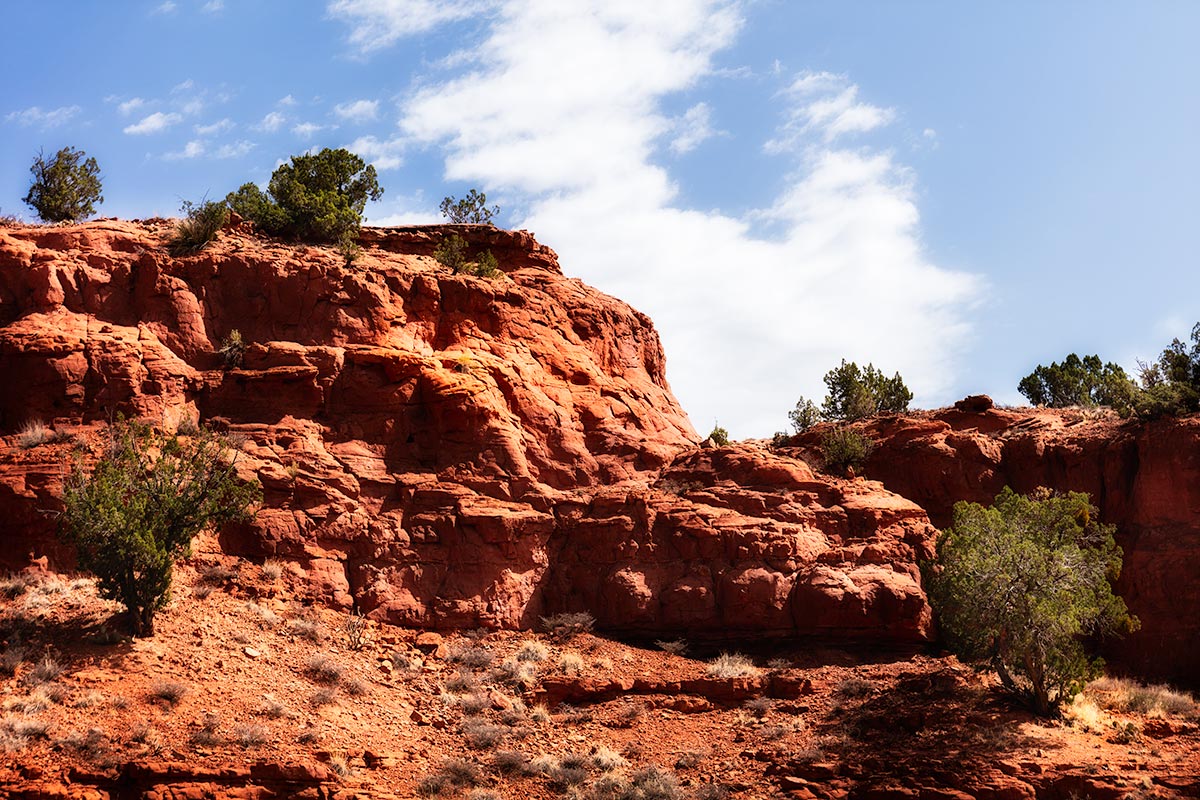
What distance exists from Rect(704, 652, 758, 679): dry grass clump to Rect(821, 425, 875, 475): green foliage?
799 centimetres

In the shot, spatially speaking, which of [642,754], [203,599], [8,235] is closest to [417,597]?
[203,599]

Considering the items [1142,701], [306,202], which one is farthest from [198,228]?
[1142,701]

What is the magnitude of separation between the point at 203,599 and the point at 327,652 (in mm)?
2558

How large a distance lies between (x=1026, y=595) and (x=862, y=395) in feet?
45.9

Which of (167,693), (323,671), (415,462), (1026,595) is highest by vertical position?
(415,462)

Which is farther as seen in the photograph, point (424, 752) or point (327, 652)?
point (327, 652)

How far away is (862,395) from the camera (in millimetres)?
34812

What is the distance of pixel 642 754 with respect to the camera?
2041 centimetres

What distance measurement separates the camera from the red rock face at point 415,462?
78.5ft

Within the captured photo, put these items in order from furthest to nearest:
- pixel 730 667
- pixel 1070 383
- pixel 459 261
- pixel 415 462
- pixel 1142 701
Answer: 1. pixel 1070 383
2. pixel 459 261
3. pixel 415 462
4. pixel 730 667
5. pixel 1142 701

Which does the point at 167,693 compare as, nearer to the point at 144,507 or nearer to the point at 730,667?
the point at 144,507

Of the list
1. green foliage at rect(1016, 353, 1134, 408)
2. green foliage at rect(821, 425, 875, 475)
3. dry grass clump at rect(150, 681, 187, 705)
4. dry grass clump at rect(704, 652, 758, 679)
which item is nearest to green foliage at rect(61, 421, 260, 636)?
dry grass clump at rect(150, 681, 187, 705)

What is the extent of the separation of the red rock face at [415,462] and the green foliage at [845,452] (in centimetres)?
268

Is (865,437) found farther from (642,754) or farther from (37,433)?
(37,433)
